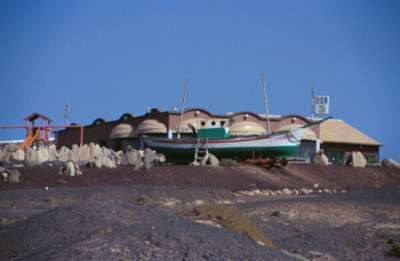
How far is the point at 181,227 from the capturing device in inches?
433

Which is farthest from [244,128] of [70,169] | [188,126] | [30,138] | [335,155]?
[70,169]

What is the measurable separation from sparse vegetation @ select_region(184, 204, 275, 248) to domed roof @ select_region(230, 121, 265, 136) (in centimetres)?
3387

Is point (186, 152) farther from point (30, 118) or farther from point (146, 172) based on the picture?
point (30, 118)

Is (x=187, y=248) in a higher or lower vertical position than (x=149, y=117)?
lower

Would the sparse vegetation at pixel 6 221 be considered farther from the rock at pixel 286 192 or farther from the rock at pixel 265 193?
the rock at pixel 286 192

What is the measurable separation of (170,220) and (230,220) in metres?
2.07

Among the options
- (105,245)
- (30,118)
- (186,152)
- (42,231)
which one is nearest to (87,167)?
(186,152)

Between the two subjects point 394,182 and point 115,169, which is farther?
point 394,182

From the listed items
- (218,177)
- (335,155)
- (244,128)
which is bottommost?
(218,177)

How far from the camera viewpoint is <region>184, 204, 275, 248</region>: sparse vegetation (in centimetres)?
1289

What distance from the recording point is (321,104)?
198 ft

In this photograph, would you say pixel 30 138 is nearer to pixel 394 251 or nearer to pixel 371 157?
pixel 371 157

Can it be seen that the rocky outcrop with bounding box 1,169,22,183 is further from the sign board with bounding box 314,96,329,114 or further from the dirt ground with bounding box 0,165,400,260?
the sign board with bounding box 314,96,329,114

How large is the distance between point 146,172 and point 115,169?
1.72m
